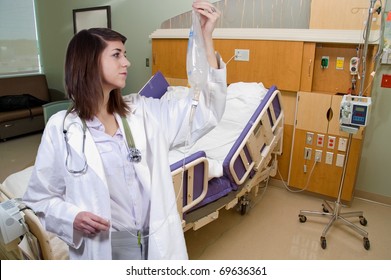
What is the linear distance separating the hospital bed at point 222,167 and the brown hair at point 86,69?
508 millimetres

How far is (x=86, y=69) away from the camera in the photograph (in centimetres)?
112

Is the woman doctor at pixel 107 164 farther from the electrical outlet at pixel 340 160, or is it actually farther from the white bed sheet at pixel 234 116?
the electrical outlet at pixel 340 160

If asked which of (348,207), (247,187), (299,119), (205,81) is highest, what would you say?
(205,81)

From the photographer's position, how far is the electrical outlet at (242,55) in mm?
3156

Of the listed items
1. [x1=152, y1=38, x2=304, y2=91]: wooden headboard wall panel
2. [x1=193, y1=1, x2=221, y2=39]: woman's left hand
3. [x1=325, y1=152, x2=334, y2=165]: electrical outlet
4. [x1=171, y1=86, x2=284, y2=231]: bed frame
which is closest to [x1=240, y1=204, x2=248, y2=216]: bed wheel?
[x1=171, y1=86, x2=284, y2=231]: bed frame

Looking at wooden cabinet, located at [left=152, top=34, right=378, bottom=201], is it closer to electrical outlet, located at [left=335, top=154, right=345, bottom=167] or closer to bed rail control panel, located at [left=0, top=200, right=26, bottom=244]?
electrical outlet, located at [left=335, top=154, right=345, bottom=167]

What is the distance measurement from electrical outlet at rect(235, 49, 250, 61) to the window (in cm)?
429

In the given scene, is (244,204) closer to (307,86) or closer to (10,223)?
(307,86)

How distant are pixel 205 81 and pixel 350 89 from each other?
2.10 m

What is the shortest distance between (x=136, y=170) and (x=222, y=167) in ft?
3.48

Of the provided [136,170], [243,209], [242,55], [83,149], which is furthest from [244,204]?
[83,149]

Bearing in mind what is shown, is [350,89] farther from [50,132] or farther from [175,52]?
[50,132]

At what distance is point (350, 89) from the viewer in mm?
2816
